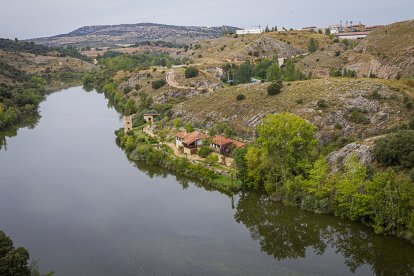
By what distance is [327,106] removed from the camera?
53.0m

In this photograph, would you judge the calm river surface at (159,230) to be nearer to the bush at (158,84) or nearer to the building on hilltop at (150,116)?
the building on hilltop at (150,116)

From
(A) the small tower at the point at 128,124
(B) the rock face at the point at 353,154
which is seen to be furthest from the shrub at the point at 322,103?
(A) the small tower at the point at 128,124

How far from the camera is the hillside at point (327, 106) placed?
49.1 metres

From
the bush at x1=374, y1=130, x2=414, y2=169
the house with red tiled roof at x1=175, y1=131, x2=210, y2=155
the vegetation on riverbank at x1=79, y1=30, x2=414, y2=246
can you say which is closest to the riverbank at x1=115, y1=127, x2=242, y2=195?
the vegetation on riverbank at x1=79, y1=30, x2=414, y2=246

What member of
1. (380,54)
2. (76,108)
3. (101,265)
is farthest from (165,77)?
(101,265)

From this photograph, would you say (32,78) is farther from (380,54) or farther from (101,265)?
(101,265)

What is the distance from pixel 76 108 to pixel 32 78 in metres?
44.1

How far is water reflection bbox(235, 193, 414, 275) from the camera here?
2783 cm

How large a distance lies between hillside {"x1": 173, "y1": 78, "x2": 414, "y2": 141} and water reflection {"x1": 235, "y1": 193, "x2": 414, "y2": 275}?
15471 mm

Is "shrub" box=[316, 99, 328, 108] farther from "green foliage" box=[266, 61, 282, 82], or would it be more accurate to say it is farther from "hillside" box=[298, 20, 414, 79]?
"green foliage" box=[266, 61, 282, 82]

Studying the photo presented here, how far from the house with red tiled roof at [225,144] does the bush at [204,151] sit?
1.41 m

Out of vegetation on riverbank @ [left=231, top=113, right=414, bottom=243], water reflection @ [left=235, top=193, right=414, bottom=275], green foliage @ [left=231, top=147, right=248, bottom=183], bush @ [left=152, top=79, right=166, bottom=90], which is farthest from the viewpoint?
bush @ [left=152, top=79, right=166, bottom=90]

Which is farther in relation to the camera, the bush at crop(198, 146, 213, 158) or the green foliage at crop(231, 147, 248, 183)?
the bush at crop(198, 146, 213, 158)

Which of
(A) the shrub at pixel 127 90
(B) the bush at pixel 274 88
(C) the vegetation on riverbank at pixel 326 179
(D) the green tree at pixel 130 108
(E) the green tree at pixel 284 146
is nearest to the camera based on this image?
(C) the vegetation on riverbank at pixel 326 179
